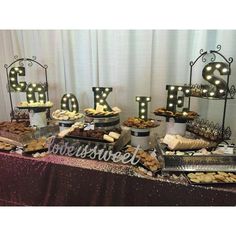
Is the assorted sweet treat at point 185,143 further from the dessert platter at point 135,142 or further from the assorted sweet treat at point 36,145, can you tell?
the assorted sweet treat at point 36,145

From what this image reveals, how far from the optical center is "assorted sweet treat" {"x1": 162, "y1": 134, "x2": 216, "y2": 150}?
1.12 m

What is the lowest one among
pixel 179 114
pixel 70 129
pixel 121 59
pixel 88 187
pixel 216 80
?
pixel 88 187

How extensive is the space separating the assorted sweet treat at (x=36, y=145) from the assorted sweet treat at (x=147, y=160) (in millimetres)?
488

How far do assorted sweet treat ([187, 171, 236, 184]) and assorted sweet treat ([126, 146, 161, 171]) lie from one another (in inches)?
6.2

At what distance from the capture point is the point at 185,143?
1126 millimetres

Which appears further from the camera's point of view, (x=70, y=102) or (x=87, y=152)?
(x=70, y=102)

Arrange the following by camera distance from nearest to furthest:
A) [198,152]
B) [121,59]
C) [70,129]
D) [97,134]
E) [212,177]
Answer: [212,177] → [198,152] → [97,134] → [70,129] → [121,59]

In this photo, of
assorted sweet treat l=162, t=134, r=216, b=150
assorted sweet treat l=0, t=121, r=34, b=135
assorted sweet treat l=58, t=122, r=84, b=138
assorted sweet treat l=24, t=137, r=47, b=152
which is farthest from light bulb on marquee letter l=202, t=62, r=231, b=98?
assorted sweet treat l=0, t=121, r=34, b=135

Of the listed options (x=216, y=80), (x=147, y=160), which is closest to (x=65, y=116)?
(x=147, y=160)

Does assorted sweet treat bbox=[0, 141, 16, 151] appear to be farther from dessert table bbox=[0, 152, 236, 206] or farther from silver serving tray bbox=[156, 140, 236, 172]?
silver serving tray bbox=[156, 140, 236, 172]

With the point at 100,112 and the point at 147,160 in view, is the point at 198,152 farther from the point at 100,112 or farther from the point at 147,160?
the point at 100,112

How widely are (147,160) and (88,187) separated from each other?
32 cm

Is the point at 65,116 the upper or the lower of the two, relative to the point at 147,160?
upper

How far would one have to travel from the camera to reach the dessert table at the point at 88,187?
0.97 meters
